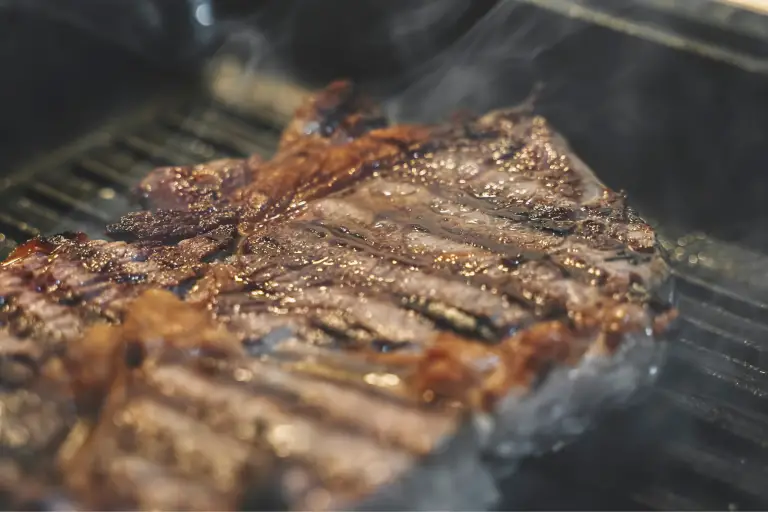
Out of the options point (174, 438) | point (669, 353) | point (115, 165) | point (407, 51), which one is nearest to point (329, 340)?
point (174, 438)

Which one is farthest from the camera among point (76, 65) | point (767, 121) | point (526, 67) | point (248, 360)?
point (76, 65)

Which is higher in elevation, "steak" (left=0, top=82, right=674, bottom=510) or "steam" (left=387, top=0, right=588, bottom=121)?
"steam" (left=387, top=0, right=588, bottom=121)

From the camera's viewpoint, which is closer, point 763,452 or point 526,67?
point 763,452

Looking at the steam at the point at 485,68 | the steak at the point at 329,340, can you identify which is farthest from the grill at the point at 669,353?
the steam at the point at 485,68

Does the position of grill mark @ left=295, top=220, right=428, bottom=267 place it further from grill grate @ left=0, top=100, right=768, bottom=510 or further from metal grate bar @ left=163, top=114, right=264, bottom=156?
metal grate bar @ left=163, top=114, right=264, bottom=156

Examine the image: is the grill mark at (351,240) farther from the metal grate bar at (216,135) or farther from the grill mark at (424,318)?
the metal grate bar at (216,135)

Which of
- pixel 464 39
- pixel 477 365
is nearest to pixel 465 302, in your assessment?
pixel 477 365

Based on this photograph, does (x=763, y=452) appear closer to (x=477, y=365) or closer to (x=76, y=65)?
(x=477, y=365)

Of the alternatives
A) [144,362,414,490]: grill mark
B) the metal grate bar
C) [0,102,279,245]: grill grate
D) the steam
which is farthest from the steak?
the metal grate bar

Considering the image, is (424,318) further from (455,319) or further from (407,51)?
(407,51)
